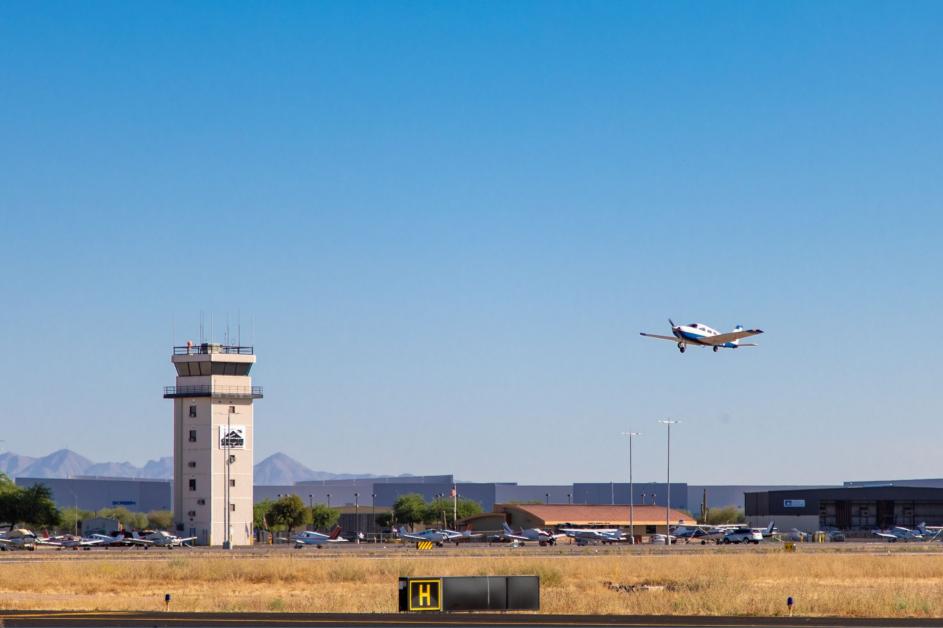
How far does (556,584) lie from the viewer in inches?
3014

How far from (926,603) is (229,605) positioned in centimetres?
2852

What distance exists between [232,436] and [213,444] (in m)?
2.68

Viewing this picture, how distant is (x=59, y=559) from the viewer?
108 metres

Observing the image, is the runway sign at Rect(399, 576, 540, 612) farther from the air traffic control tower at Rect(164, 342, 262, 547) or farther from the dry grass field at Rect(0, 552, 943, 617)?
the air traffic control tower at Rect(164, 342, 262, 547)

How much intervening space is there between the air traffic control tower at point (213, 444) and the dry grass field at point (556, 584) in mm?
A: 57929

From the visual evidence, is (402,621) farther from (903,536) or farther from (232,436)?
(903,536)

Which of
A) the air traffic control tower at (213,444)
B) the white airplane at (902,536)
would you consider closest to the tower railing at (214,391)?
the air traffic control tower at (213,444)

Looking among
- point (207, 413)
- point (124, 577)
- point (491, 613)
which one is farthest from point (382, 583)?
point (207, 413)

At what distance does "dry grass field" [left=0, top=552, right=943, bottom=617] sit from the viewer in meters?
55.8

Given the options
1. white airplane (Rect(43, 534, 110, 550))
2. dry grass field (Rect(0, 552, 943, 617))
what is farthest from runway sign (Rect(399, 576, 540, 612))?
white airplane (Rect(43, 534, 110, 550))

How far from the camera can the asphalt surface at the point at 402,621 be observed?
144 feet

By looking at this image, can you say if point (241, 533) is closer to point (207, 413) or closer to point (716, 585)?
point (207, 413)

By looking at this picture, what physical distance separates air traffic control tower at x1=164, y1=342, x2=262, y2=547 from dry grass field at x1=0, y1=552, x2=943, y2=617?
5793cm

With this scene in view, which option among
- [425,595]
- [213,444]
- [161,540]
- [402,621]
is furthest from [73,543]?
[402,621]
